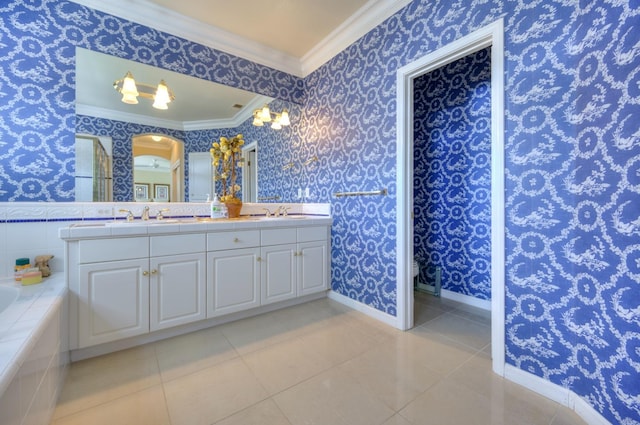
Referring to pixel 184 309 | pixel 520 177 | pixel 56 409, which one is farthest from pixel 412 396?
pixel 56 409

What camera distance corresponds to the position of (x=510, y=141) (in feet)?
4.68

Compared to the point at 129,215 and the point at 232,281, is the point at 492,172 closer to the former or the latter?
the point at 232,281

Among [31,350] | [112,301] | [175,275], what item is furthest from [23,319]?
[175,275]

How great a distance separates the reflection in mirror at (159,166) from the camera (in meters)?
2.17

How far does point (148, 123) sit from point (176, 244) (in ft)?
3.81

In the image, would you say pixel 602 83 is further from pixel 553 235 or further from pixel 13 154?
pixel 13 154

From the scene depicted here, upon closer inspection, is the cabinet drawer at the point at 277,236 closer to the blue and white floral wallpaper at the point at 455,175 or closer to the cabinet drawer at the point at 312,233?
the cabinet drawer at the point at 312,233

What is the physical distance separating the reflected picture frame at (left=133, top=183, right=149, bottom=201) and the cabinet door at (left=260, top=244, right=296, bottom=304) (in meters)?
1.06

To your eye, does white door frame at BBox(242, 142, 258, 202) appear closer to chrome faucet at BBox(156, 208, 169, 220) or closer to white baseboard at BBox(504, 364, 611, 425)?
chrome faucet at BBox(156, 208, 169, 220)

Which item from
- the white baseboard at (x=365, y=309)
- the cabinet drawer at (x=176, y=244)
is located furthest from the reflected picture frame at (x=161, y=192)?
the white baseboard at (x=365, y=309)

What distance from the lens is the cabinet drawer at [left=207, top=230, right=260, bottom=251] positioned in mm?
1979

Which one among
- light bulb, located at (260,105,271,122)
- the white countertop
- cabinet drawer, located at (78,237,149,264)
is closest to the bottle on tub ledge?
the white countertop

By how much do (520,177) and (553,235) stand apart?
329 mm

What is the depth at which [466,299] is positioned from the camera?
2.56m
